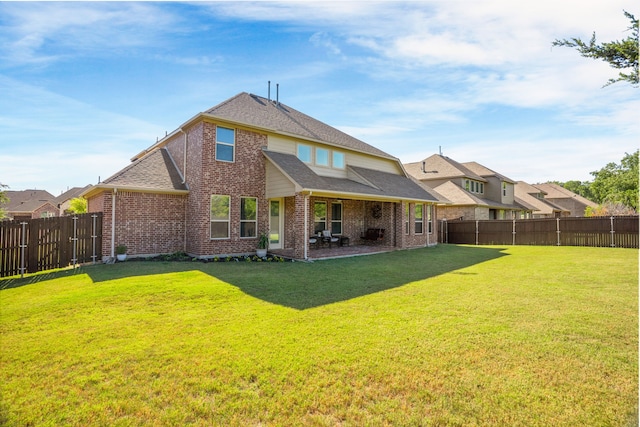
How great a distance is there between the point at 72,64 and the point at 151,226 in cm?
608

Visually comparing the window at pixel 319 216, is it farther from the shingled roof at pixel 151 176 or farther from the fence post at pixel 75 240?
the fence post at pixel 75 240

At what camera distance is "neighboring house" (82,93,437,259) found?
1224 cm

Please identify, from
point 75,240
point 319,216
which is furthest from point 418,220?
point 75,240

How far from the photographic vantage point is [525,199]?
41.7 meters

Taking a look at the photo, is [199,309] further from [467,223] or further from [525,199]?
[525,199]

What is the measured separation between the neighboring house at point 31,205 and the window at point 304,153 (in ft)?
168

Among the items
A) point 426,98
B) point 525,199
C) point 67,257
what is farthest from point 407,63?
point 525,199

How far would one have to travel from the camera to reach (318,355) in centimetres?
389

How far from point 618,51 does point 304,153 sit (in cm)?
1192

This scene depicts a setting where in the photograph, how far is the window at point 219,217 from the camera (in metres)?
12.6

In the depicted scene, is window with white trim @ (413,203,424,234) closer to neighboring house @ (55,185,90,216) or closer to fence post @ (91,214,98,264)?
fence post @ (91,214,98,264)

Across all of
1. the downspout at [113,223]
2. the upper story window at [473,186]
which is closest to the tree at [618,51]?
the downspout at [113,223]

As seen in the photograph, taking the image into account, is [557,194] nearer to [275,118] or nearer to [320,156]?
[320,156]

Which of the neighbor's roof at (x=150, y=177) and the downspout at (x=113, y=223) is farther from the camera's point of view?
the neighbor's roof at (x=150, y=177)
